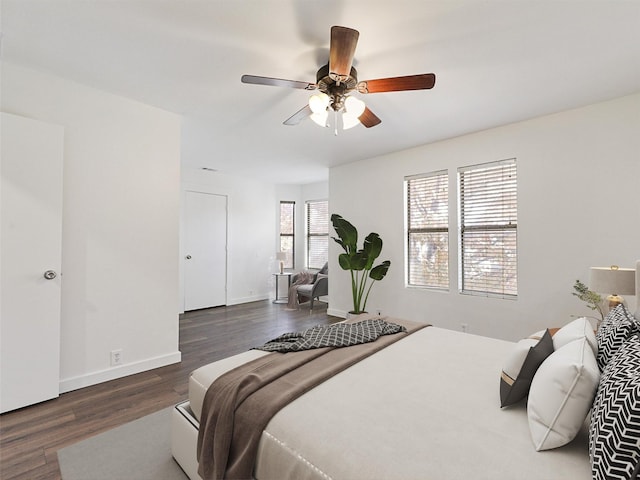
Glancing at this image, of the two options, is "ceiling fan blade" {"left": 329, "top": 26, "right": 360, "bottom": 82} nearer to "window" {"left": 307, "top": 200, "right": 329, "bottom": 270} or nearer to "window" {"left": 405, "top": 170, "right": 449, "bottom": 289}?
"window" {"left": 405, "top": 170, "right": 449, "bottom": 289}

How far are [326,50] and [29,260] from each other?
2.67 m

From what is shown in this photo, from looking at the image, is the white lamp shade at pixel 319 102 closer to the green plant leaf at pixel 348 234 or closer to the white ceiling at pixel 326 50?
the white ceiling at pixel 326 50

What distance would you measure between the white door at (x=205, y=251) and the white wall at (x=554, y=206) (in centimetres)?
369

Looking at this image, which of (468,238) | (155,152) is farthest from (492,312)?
(155,152)

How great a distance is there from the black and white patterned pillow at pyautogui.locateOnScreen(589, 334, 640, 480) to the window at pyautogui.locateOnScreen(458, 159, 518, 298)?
9.21ft

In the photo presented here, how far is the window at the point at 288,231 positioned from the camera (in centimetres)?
715

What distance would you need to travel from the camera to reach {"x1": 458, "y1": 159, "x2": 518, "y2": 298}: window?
3459mm

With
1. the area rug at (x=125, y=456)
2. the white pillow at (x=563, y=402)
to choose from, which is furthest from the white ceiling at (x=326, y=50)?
the area rug at (x=125, y=456)

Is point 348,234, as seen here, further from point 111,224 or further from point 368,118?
point 111,224

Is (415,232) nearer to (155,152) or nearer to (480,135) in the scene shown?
(480,135)

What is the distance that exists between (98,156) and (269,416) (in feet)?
8.94

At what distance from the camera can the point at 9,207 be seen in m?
2.18

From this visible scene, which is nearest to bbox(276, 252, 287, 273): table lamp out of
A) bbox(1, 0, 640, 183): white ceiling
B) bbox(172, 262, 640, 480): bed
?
bbox(1, 0, 640, 183): white ceiling

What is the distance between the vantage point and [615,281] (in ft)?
7.22
